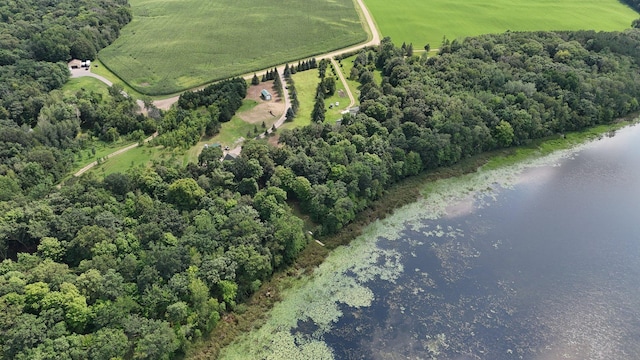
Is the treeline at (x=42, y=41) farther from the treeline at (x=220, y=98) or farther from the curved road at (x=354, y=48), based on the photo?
the treeline at (x=220, y=98)

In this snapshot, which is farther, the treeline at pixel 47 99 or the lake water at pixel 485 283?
the treeline at pixel 47 99

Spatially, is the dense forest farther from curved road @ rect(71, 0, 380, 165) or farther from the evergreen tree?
the evergreen tree

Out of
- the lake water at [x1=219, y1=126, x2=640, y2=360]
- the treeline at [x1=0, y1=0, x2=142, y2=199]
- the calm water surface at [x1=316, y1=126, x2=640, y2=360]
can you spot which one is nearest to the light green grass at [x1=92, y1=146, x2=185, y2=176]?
the treeline at [x1=0, y1=0, x2=142, y2=199]

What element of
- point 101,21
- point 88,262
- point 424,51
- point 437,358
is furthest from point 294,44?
point 437,358

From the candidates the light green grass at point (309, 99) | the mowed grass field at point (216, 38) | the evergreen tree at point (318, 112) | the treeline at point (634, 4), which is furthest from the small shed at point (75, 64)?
the treeline at point (634, 4)

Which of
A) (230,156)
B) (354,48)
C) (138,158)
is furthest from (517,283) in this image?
(354,48)

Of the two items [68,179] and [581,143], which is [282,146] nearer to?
[68,179]
